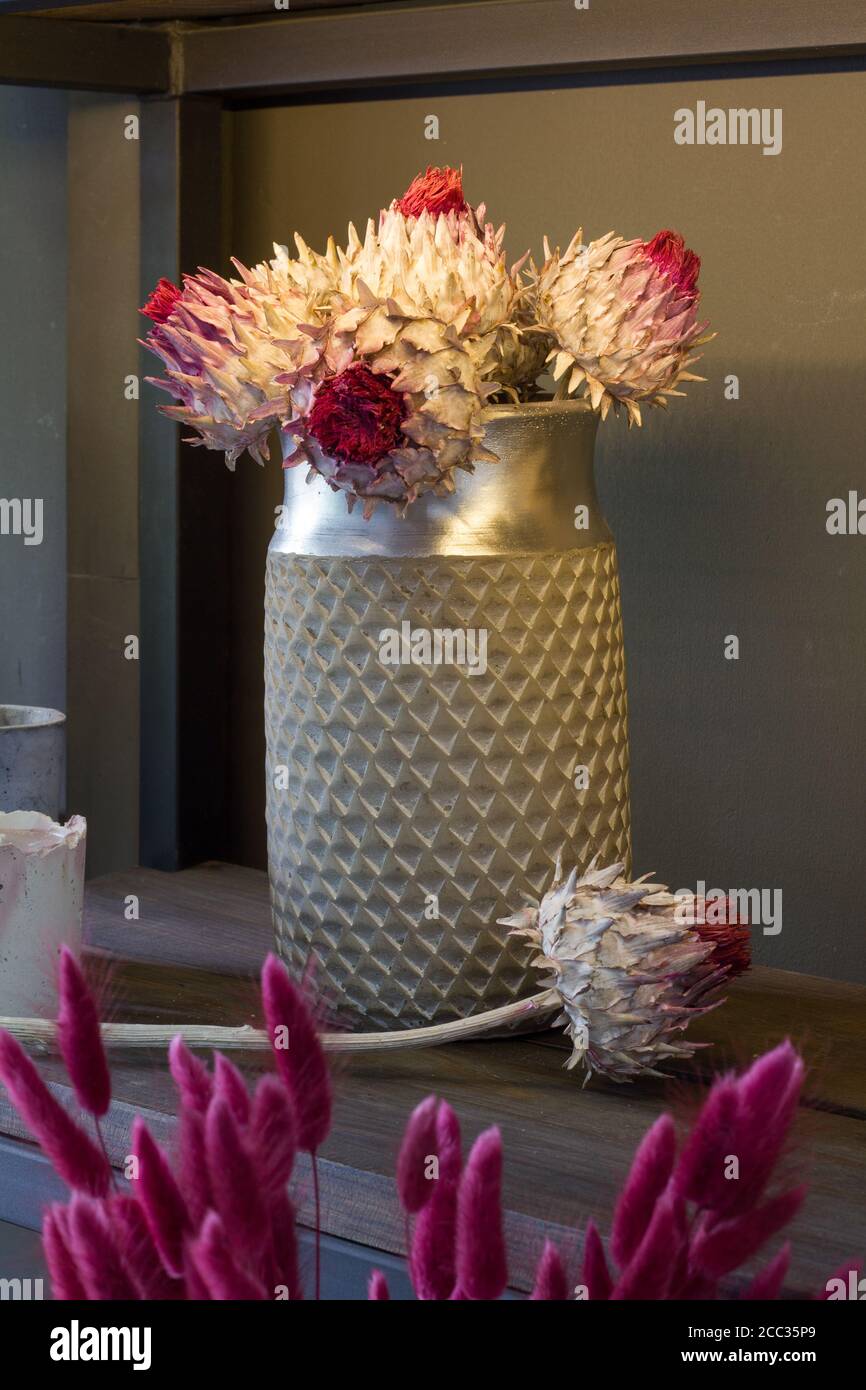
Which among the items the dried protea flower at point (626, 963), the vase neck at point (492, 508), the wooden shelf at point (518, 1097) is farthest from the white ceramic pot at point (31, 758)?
the dried protea flower at point (626, 963)

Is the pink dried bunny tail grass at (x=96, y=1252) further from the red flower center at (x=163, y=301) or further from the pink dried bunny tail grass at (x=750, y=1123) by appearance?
the red flower center at (x=163, y=301)

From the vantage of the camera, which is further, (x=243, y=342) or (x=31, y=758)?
(x=31, y=758)

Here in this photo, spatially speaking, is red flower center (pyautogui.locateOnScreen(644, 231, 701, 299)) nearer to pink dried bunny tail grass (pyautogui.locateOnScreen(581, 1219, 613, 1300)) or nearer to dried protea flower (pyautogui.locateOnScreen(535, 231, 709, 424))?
dried protea flower (pyautogui.locateOnScreen(535, 231, 709, 424))

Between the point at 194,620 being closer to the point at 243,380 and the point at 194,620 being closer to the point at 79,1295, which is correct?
the point at 243,380

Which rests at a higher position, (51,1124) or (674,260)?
(674,260)

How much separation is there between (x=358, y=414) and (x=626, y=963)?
0.83 ft

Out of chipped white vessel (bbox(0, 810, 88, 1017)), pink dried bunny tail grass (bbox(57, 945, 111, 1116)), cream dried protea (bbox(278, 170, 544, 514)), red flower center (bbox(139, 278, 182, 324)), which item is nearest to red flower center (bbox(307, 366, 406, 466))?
cream dried protea (bbox(278, 170, 544, 514))

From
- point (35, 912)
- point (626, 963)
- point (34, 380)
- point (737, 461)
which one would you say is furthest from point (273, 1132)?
point (34, 380)

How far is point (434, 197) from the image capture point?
75cm

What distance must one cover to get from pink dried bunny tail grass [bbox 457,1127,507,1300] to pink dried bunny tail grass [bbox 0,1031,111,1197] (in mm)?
82

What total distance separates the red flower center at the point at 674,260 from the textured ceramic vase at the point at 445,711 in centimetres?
8

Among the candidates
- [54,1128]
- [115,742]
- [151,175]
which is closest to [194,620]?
[115,742]

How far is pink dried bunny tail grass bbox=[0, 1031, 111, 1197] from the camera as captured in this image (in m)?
0.32

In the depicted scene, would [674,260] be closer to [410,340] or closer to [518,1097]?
[410,340]
